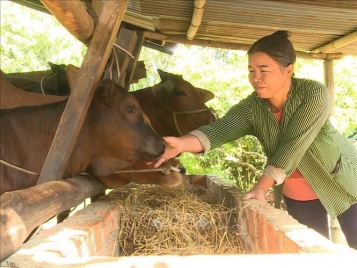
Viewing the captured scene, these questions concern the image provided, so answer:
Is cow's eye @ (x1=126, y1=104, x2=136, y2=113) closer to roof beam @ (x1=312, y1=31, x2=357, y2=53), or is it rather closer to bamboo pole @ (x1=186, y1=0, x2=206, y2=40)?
bamboo pole @ (x1=186, y1=0, x2=206, y2=40)

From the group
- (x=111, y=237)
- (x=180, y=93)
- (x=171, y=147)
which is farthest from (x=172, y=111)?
(x=111, y=237)

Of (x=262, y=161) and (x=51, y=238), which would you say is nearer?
(x=51, y=238)

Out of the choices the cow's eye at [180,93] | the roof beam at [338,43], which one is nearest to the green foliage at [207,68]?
the cow's eye at [180,93]

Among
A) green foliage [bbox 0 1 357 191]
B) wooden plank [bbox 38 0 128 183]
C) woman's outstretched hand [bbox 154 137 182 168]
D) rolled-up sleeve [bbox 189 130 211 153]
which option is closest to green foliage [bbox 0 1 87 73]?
green foliage [bbox 0 1 357 191]

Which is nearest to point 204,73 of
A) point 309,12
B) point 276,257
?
point 309,12

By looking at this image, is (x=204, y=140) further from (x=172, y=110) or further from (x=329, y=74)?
(x=329, y=74)

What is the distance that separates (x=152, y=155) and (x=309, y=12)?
177cm

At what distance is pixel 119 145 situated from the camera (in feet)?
12.3

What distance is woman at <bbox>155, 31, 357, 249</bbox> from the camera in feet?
9.75

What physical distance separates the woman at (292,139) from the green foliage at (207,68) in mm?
3344

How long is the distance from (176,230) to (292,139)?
894mm

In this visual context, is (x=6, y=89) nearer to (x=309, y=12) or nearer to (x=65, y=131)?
(x=65, y=131)

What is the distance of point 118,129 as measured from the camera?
372 cm

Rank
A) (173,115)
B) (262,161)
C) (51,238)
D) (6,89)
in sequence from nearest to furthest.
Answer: (51,238)
(6,89)
(173,115)
(262,161)
